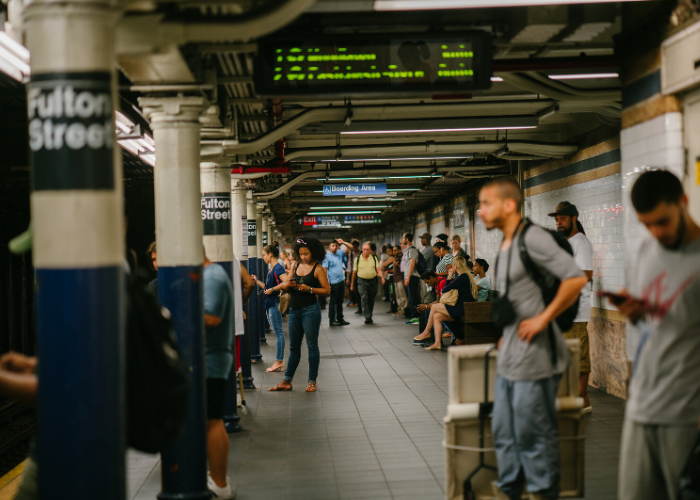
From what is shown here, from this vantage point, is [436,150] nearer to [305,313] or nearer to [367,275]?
[305,313]

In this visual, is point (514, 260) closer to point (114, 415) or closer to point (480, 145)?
point (114, 415)

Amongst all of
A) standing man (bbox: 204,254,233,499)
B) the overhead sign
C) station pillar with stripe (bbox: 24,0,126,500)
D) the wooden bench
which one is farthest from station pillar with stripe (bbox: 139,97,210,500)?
the overhead sign

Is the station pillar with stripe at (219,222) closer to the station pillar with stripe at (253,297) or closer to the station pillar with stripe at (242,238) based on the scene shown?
the station pillar with stripe at (242,238)

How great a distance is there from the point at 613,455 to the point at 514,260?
2.65 metres

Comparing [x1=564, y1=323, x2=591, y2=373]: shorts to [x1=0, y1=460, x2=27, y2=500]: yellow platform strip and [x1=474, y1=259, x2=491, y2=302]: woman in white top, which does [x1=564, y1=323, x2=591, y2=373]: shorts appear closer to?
[x1=474, y1=259, x2=491, y2=302]: woman in white top

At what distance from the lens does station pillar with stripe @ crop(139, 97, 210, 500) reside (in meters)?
4.39

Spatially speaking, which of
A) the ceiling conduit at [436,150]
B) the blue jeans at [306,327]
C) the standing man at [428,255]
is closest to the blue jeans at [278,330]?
the blue jeans at [306,327]

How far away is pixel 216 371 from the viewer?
4773 millimetres

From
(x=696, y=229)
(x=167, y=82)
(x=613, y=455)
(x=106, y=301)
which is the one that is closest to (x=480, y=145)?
(x=613, y=455)

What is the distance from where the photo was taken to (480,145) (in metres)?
10.0

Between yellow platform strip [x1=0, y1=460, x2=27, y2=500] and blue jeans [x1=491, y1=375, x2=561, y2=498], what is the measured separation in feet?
11.4

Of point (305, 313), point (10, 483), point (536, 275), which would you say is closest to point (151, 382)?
point (536, 275)

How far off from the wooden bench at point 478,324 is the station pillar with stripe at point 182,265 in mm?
6501

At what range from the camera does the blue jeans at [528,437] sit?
3.56m
